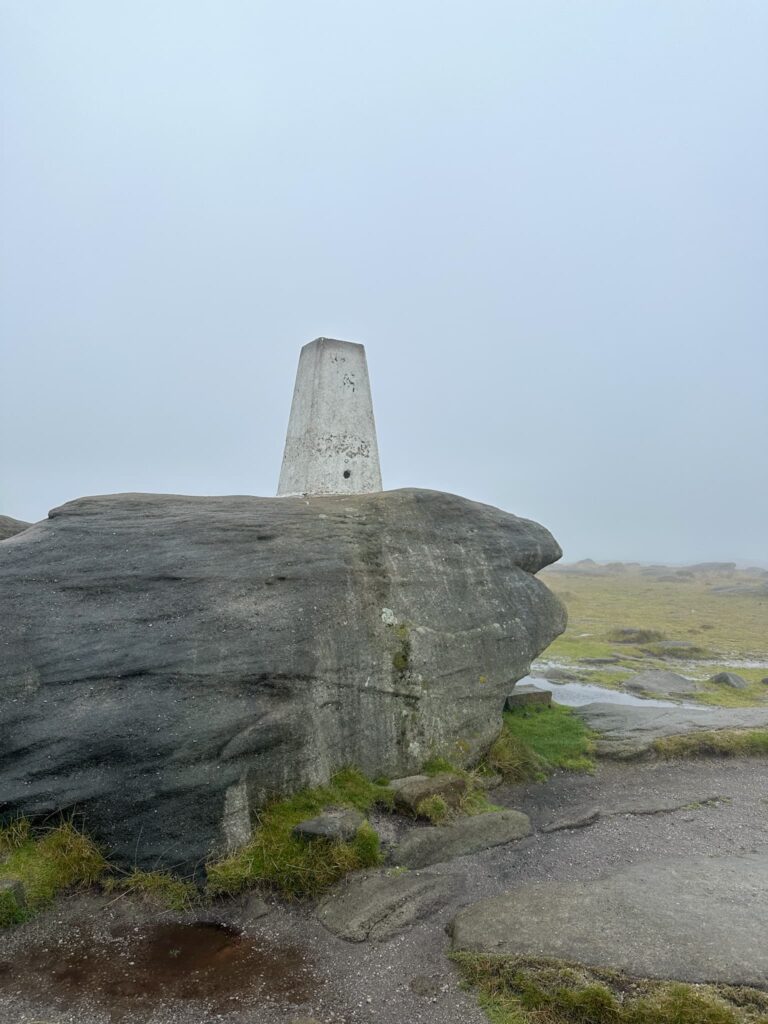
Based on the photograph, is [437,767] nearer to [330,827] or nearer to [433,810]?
[433,810]

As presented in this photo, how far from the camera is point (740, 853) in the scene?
1132cm

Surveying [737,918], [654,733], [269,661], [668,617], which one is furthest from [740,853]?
[668,617]

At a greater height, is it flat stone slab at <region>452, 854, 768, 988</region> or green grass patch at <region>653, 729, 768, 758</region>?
green grass patch at <region>653, 729, 768, 758</region>

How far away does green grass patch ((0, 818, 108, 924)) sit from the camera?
9.43 metres

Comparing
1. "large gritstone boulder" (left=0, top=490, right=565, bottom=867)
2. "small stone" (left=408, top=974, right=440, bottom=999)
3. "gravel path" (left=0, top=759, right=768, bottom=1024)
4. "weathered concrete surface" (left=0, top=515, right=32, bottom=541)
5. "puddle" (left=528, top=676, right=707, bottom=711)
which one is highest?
"weathered concrete surface" (left=0, top=515, right=32, bottom=541)

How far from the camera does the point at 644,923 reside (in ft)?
28.2

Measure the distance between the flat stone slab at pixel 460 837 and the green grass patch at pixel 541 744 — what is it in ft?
7.40

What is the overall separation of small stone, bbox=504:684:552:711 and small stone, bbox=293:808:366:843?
8668 mm

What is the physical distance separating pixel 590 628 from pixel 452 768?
32.5 metres

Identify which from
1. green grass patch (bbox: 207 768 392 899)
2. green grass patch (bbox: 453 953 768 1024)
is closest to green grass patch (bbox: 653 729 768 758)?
green grass patch (bbox: 207 768 392 899)

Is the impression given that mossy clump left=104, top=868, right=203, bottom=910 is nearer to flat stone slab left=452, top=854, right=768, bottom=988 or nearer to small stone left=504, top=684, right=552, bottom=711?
flat stone slab left=452, top=854, right=768, bottom=988

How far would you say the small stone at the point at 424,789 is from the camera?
39.4ft

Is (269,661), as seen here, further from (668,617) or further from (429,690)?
(668,617)

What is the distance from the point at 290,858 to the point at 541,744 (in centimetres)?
824
